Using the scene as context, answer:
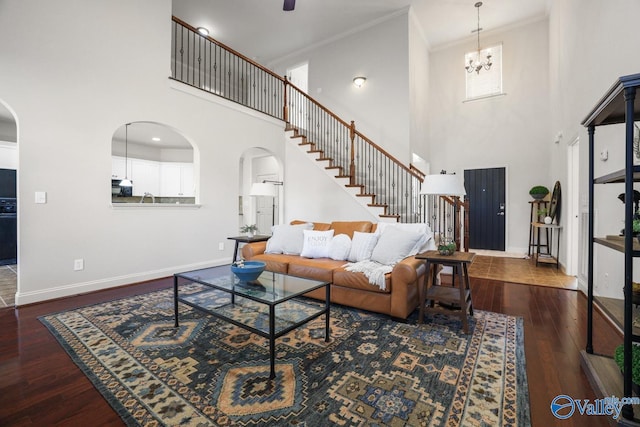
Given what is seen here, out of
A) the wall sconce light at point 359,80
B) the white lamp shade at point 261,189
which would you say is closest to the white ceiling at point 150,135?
the white lamp shade at point 261,189

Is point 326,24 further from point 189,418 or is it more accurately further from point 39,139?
point 189,418

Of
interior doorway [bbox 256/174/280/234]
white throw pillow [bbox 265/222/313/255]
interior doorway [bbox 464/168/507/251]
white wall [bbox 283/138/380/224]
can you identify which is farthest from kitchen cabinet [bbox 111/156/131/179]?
interior doorway [bbox 464/168/507/251]

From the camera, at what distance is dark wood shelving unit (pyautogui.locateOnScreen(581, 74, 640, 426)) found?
55.5 inches

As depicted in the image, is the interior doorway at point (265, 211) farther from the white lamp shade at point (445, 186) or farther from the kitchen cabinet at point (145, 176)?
the white lamp shade at point (445, 186)

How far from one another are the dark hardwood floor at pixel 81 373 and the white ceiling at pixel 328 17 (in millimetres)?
5509

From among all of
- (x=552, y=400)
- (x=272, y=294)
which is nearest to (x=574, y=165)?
(x=552, y=400)

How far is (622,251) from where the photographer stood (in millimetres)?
1525

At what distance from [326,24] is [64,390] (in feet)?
23.5

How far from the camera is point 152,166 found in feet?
27.6

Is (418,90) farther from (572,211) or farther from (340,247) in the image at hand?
(340,247)

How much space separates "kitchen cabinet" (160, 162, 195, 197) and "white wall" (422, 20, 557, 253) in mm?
6664

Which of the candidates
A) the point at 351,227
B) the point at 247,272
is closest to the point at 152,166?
the point at 351,227

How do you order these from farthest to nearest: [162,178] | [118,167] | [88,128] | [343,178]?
[162,178] < [118,167] < [343,178] < [88,128]

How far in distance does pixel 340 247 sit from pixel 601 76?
323 cm
